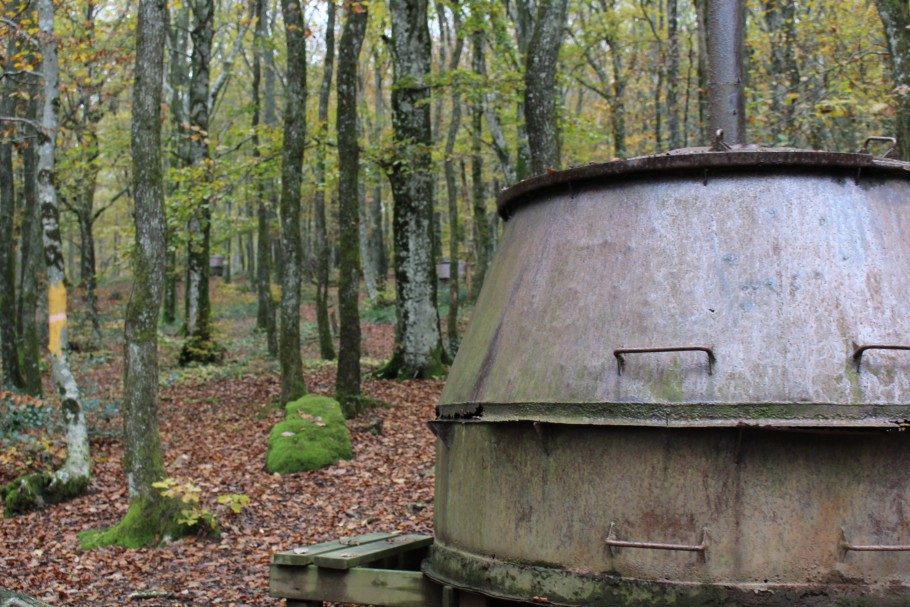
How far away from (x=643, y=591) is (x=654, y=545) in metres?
0.19

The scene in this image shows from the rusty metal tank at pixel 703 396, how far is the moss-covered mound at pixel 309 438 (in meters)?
7.24

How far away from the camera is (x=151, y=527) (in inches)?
357

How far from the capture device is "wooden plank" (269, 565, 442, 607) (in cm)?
466

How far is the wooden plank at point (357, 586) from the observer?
4.66 metres

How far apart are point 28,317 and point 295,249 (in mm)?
4962

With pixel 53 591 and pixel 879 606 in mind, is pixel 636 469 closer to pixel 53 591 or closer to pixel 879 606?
pixel 879 606

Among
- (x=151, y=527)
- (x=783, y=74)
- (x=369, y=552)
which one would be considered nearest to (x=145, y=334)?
(x=151, y=527)

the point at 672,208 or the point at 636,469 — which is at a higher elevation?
the point at 672,208

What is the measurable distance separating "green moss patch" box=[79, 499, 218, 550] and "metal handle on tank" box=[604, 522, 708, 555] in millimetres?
6189

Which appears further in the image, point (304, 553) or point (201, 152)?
point (201, 152)

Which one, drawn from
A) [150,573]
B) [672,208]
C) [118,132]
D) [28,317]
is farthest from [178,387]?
[672,208]

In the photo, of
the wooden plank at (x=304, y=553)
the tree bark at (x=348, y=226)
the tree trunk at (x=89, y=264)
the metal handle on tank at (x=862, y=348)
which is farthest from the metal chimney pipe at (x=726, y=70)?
the tree trunk at (x=89, y=264)

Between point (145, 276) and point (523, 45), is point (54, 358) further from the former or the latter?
point (523, 45)

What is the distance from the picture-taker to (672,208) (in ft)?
13.2
